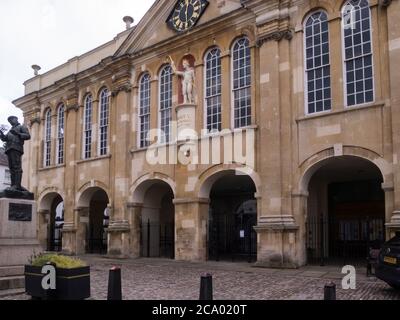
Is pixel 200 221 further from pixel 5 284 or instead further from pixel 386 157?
pixel 5 284

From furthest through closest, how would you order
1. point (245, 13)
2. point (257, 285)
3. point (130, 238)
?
point (130, 238) < point (245, 13) < point (257, 285)

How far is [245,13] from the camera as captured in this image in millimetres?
19188

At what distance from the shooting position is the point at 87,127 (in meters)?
26.0

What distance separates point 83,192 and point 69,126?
13.2 ft

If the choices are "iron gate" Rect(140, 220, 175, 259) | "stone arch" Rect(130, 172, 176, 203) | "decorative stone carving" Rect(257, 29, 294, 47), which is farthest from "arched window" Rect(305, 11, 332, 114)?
"iron gate" Rect(140, 220, 175, 259)

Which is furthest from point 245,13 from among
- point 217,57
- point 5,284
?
point 5,284

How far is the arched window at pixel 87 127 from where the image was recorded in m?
25.8

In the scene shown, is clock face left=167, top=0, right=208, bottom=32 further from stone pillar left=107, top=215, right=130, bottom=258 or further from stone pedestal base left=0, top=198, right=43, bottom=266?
stone pedestal base left=0, top=198, right=43, bottom=266

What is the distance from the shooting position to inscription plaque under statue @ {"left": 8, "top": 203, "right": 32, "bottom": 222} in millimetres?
12000

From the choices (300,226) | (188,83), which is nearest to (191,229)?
(300,226)

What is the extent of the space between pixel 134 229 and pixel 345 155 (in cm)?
1075

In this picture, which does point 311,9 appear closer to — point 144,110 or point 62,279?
point 144,110

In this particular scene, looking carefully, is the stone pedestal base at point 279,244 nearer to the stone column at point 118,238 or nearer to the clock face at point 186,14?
the stone column at point 118,238

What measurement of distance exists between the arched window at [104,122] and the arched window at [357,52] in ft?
42.0
